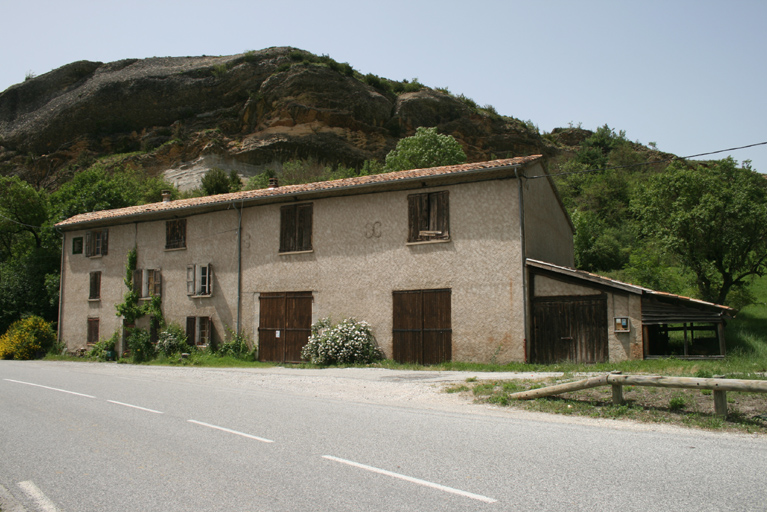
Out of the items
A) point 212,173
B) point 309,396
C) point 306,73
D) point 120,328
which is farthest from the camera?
point 306,73

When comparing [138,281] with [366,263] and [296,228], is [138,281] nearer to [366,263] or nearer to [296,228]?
[296,228]

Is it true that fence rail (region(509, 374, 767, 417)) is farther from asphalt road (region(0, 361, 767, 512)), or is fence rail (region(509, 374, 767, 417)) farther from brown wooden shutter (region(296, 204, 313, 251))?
brown wooden shutter (region(296, 204, 313, 251))

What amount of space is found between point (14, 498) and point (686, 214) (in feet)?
76.7

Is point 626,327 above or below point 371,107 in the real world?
below


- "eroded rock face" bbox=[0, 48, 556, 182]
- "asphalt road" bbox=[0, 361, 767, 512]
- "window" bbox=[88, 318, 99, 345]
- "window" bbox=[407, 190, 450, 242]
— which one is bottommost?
"asphalt road" bbox=[0, 361, 767, 512]

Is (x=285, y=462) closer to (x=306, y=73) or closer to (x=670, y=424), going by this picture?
(x=670, y=424)

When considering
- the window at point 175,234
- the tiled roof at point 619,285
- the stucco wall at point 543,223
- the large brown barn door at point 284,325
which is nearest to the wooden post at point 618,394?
the tiled roof at point 619,285

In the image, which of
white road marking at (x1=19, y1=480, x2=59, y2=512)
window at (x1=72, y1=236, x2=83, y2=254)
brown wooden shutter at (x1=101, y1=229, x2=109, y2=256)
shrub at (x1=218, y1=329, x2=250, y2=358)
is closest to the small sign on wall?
shrub at (x1=218, y1=329, x2=250, y2=358)

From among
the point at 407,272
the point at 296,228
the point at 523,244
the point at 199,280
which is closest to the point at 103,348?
the point at 199,280

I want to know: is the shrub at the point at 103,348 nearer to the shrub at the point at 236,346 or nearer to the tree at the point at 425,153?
the shrub at the point at 236,346

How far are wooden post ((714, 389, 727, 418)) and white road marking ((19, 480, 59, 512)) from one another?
779 centimetres

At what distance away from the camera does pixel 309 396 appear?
11.2 metres

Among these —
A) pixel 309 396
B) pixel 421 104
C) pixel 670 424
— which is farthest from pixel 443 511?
pixel 421 104

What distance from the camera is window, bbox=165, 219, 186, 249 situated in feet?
75.8
